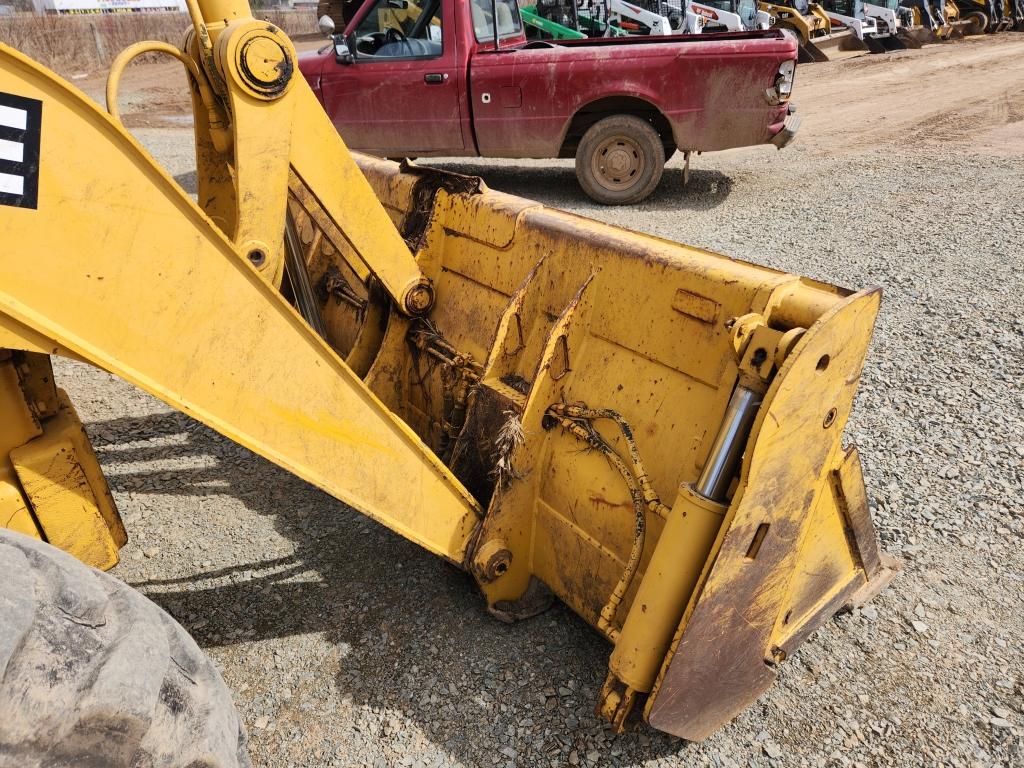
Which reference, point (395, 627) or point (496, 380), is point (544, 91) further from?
point (395, 627)

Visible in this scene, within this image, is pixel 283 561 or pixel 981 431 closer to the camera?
pixel 283 561

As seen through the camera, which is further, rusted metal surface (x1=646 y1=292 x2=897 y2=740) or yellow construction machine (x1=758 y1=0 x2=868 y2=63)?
yellow construction machine (x1=758 y1=0 x2=868 y2=63)

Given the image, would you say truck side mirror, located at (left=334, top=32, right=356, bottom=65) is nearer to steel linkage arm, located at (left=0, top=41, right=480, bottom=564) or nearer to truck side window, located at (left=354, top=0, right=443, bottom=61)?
truck side window, located at (left=354, top=0, right=443, bottom=61)

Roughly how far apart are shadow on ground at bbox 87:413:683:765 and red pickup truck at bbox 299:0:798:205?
5.20 m

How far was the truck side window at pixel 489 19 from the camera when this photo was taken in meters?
7.20

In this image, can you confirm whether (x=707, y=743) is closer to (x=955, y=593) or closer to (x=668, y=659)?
(x=668, y=659)

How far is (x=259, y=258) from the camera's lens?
7.19 ft

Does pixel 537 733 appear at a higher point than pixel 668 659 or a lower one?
lower

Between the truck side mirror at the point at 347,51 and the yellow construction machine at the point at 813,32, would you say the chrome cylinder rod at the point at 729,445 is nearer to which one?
the truck side mirror at the point at 347,51

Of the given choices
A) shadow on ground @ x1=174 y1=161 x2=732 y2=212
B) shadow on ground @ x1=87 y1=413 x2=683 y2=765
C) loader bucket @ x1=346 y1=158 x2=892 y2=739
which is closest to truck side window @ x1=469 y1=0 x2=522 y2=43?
shadow on ground @ x1=174 y1=161 x2=732 y2=212

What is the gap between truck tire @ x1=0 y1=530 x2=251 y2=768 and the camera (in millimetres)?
1185

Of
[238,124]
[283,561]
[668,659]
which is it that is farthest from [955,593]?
[238,124]

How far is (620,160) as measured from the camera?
24.8 ft

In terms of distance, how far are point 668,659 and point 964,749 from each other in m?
1.06
